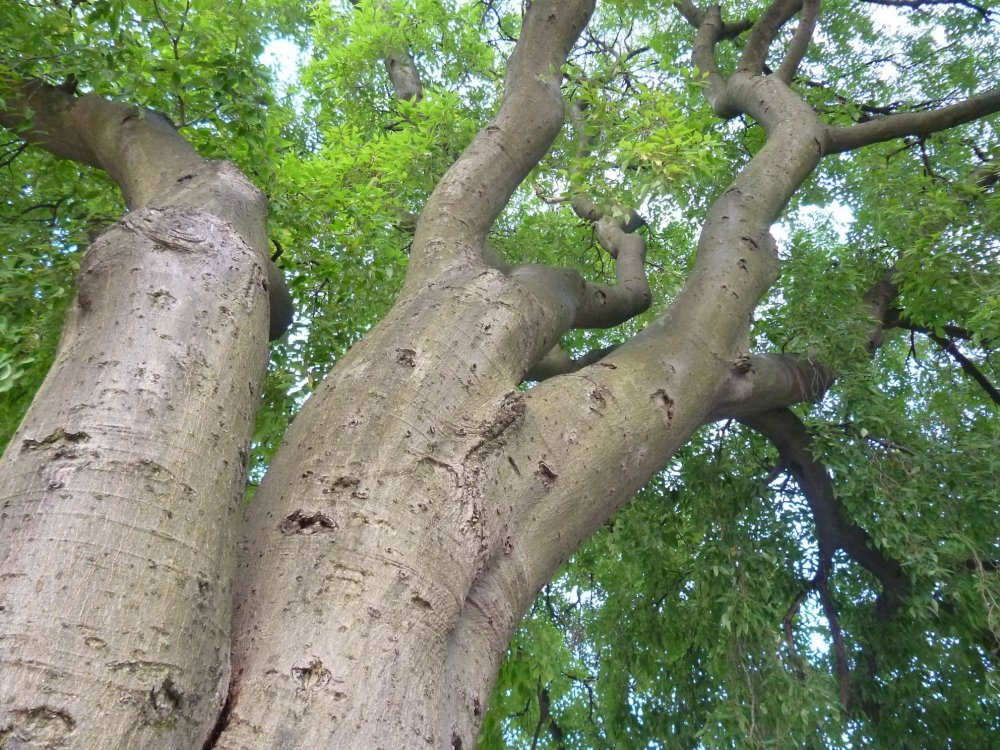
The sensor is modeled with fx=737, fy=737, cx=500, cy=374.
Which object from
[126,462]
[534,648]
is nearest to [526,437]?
[126,462]

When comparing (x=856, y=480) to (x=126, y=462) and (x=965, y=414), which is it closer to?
(x=965, y=414)

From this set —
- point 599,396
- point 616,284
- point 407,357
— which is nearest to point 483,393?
point 407,357

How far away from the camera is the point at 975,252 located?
17.0 feet

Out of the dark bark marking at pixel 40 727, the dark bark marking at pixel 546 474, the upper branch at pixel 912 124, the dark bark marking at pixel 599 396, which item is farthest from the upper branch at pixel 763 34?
the dark bark marking at pixel 40 727

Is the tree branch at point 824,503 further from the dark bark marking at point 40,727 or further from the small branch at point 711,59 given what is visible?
the dark bark marking at point 40,727

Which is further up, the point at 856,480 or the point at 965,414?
the point at 965,414

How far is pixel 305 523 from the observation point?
1854mm

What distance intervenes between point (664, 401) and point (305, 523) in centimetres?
150

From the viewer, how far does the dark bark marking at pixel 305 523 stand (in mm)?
1826

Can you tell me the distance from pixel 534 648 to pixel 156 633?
4.19m

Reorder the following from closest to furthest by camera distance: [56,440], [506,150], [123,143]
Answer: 1. [56,440]
2. [123,143]
3. [506,150]

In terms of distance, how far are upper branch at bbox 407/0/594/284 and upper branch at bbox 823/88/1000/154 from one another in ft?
7.32

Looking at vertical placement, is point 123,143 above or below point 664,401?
above

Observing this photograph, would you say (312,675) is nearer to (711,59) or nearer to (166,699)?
(166,699)
